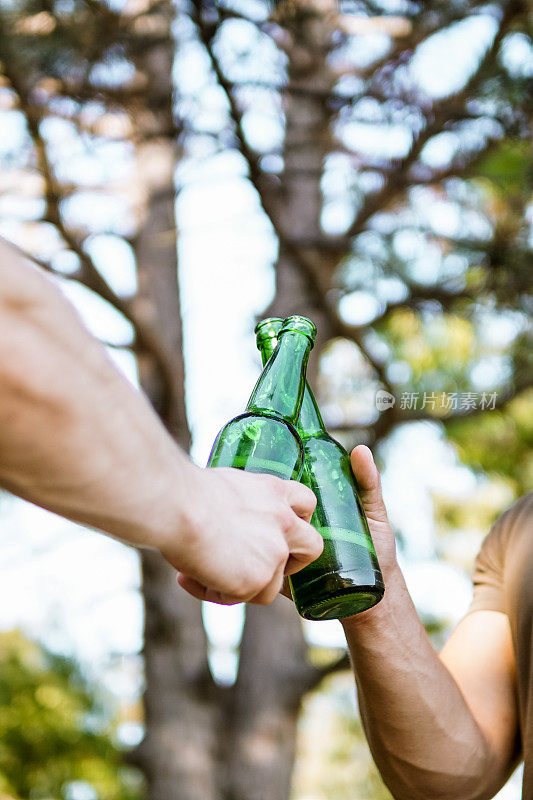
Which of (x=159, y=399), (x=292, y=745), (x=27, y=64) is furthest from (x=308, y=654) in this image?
(x=27, y=64)

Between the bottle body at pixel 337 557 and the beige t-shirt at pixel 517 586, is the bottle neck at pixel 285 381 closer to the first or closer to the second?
the bottle body at pixel 337 557

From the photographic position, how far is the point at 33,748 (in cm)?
415

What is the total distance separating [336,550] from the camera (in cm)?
100

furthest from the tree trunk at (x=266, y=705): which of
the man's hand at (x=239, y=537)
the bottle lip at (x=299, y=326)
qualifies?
the man's hand at (x=239, y=537)

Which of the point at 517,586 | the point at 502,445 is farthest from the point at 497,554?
the point at 502,445

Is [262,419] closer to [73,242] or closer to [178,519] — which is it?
[178,519]

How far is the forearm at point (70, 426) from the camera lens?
2.00 feet

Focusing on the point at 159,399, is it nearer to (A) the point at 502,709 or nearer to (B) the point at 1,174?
(B) the point at 1,174

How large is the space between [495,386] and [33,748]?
9.59 ft

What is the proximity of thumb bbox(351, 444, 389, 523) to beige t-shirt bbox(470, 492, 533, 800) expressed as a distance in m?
0.32

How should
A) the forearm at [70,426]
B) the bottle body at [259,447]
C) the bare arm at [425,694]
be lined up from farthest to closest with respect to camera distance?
the bare arm at [425,694] < the bottle body at [259,447] < the forearm at [70,426]

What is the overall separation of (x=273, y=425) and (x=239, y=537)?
217 mm

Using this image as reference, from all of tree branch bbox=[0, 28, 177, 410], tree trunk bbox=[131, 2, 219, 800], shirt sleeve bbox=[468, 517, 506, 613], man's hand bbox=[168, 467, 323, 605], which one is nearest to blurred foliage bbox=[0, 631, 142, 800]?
tree trunk bbox=[131, 2, 219, 800]

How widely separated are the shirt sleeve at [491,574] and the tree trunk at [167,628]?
87.3 inches
